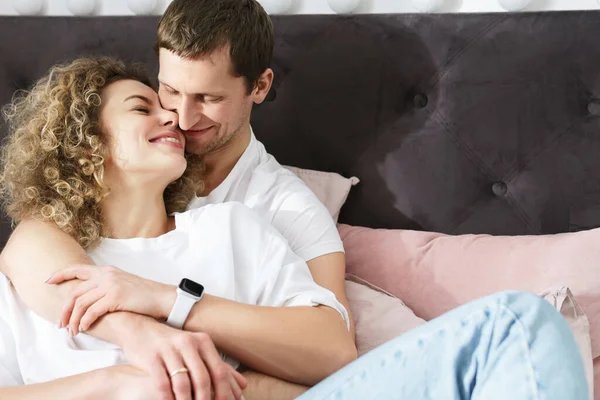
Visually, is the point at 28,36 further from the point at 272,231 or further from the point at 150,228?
the point at 272,231

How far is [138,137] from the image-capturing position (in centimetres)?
155

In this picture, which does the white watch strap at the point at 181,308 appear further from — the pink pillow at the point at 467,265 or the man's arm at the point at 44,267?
the pink pillow at the point at 467,265

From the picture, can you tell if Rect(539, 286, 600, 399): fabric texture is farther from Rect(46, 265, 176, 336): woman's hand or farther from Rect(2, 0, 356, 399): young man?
Rect(46, 265, 176, 336): woman's hand

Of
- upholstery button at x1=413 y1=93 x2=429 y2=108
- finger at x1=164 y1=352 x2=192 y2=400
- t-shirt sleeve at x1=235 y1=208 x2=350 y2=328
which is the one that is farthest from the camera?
upholstery button at x1=413 y1=93 x2=429 y2=108

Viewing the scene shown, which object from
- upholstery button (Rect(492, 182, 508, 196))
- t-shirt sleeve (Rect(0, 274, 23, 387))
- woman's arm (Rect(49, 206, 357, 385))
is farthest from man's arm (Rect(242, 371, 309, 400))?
upholstery button (Rect(492, 182, 508, 196))

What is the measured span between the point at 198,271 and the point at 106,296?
0.74 feet

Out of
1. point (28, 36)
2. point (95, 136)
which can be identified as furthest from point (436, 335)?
point (28, 36)

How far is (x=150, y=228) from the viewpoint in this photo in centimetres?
159

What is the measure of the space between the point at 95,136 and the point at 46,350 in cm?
46

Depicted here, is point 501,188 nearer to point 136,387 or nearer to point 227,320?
point 227,320

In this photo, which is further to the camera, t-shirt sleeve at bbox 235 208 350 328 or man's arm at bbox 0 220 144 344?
t-shirt sleeve at bbox 235 208 350 328

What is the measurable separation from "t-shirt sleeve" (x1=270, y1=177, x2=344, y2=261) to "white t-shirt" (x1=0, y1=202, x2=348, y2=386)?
0.38 ft

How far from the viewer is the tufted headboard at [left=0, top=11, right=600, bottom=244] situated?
6.06 ft

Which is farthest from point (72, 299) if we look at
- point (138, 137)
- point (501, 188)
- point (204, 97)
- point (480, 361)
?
point (501, 188)
